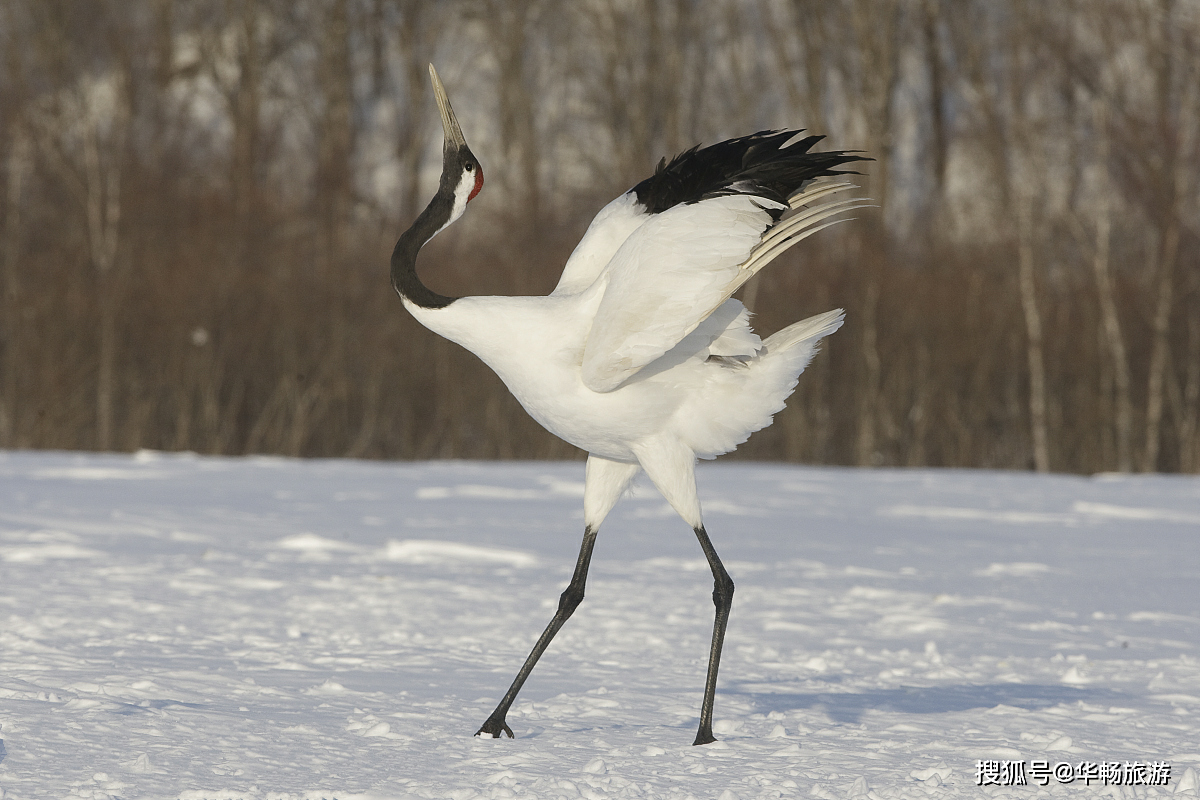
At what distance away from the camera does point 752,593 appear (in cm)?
639

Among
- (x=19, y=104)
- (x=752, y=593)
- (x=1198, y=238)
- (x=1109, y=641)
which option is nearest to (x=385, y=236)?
(x=19, y=104)

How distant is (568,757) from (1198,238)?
45.4 feet

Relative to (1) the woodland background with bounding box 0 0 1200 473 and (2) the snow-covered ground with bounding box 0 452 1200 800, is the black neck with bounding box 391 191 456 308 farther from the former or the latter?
(1) the woodland background with bounding box 0 0 1200 473

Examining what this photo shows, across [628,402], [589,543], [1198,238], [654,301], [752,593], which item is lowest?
[752,593]

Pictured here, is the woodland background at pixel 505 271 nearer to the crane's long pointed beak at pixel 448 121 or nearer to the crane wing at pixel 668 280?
the crane's long pointed beak at pixel 448 121

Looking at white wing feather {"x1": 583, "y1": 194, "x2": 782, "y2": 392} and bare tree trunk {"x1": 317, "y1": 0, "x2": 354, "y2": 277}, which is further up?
bare tree trunk {"x1": 317, "y1": 0, "x2": 354, "y2": 277}

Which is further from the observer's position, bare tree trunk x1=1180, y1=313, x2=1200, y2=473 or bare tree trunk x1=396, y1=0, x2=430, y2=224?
bare tree trunk x1=396, y1=0, x2=430, y2=224

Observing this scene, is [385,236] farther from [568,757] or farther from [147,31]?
[568,757]

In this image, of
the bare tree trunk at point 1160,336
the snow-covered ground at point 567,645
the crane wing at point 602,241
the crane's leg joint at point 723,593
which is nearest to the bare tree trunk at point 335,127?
the snow-covered ground at point 567,645

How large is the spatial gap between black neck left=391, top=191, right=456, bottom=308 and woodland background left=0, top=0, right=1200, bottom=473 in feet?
35.1

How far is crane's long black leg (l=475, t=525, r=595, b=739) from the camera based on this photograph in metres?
3.74

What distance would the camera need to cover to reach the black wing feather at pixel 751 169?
3.76 m

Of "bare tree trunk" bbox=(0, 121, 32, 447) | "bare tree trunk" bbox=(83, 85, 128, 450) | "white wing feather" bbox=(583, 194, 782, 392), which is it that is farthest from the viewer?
"bare tree trunk" bbox=(83, 85, 128, 450)

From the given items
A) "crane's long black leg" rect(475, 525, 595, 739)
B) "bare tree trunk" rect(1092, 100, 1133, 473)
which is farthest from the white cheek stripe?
"bare tree trunk" rect(1092, 100, 1133, 473)
